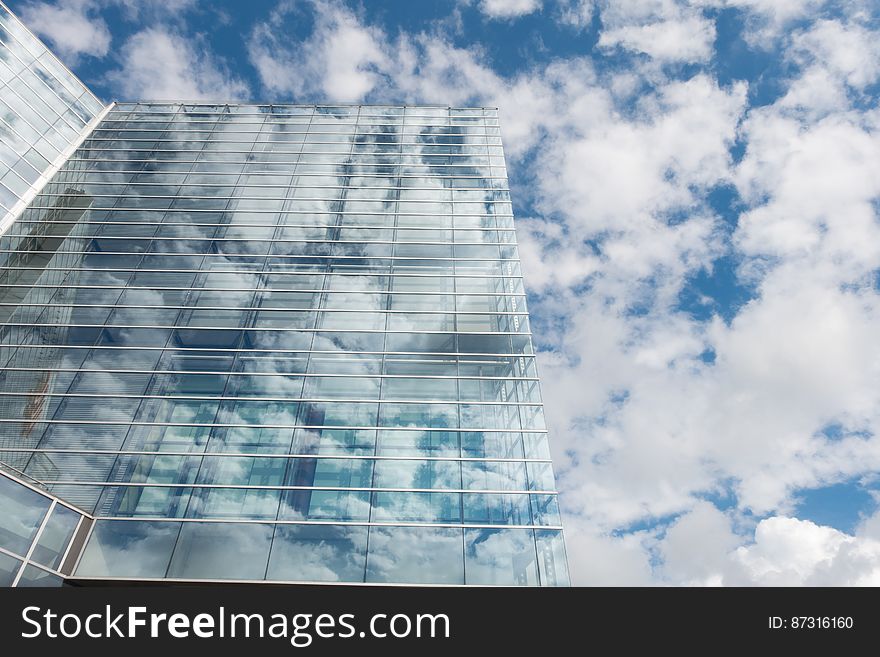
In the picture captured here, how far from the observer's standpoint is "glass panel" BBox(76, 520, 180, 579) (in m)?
16.6

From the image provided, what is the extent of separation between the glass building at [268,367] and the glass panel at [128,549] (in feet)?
0.20

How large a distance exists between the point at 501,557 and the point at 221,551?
27.6ft

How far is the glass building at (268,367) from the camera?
17.3 meters

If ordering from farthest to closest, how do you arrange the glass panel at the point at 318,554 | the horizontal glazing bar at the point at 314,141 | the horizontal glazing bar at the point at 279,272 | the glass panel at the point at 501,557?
the horizontal glazing bar at the point at 314,141 → the horizontal glazing bar at the point at 279,272 → the glass panel at the point at 501,557 → the glass panel at the point at 318,554

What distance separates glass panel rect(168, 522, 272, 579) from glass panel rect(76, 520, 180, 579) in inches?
14.5

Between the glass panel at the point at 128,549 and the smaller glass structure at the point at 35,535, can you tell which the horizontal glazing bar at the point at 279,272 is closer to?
the glass panel at the point at 128,549

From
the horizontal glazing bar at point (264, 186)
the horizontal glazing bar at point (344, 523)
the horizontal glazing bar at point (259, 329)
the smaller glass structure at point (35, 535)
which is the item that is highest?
the horizontal glazing bar at point (264, 186)

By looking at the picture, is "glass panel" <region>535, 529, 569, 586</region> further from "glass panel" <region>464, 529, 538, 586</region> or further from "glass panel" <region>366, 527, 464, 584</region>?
"glass panel" <region>366, 527, 464, 584</region>

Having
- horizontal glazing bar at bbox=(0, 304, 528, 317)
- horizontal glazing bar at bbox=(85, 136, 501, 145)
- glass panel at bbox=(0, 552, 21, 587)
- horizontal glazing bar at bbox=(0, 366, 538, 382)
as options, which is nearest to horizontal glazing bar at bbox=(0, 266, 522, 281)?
horizontal glazing bar at bbox=(0, 304, 528, 317)

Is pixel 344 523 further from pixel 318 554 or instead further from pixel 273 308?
pixel 273 308

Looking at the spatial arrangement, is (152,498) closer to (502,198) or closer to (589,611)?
(589,611)

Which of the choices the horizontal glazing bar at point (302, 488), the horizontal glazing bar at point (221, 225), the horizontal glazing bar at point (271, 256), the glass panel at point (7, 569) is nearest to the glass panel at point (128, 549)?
the horizontal glazing bar at point (302, 488)

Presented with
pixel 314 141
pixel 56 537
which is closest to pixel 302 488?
pixel 56 537

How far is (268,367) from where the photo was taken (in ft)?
72.9
